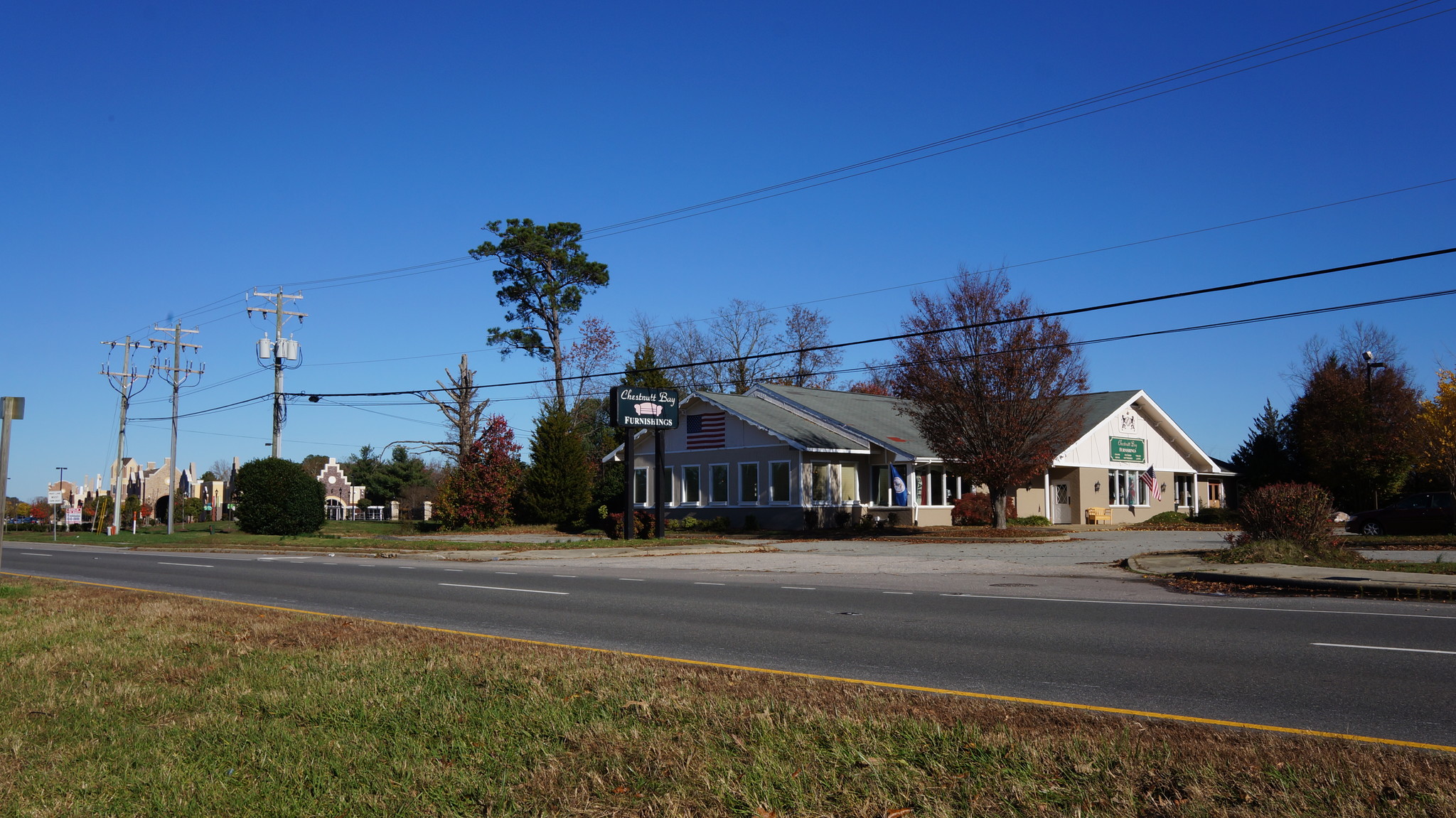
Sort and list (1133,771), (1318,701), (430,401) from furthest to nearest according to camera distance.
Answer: (430,401), (1318,701), (1133,771)

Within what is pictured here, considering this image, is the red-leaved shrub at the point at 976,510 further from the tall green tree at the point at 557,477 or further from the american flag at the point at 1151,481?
the tall green tree at the point at 557,477

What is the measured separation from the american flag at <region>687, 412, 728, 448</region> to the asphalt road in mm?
23664

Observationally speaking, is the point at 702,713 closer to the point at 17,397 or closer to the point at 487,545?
the point at 17,397

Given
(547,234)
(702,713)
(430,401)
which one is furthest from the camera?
(547,234)

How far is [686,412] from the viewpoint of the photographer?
44.8 metres

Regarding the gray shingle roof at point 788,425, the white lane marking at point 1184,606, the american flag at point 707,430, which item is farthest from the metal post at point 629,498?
the white lane marking at point 1184,606

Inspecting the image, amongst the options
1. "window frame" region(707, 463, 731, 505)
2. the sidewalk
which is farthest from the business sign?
the sidewalk

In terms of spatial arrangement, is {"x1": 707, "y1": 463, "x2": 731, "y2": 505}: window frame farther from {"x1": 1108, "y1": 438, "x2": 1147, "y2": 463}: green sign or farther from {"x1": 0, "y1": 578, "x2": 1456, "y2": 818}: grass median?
{"x1": 0, "y1": 578, "x2": 1456, "y2": 818}: grass median

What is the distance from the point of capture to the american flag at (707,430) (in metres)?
43.1

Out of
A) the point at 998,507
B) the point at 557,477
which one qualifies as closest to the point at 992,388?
the point at 998,507

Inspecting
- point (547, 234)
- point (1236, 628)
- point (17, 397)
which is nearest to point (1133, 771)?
point (1236, 628)

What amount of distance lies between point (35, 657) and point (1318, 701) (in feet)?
34.3

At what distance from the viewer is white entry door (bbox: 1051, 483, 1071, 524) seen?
1775 inches

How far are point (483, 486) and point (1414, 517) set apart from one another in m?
34.3
